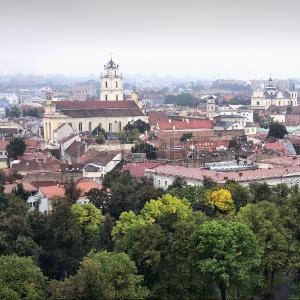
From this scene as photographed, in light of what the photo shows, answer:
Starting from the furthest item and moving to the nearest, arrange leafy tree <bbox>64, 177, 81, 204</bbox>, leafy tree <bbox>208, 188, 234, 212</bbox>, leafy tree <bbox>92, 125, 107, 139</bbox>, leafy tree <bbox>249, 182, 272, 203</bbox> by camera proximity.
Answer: leafy tree <bbox>92, 125, 107, 139</bbox> < leafy tree <bbox>64, 177, 81, 204</bbox> < leafy tree <bbox>249, 182, 272, 203</bbox> < leafy tree <bbox>208, 188, 234, 212</bbox>

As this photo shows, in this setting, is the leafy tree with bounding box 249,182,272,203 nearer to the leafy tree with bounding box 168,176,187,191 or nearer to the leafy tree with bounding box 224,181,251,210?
the leafy tree with bounding box 224,181,251,210

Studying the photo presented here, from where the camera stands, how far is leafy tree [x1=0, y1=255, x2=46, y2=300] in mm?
15617

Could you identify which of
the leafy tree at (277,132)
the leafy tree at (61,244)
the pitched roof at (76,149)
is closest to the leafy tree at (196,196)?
the leafy tree at (61,244)

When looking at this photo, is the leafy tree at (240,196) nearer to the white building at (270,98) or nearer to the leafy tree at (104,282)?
the leafy tree at (104,282)

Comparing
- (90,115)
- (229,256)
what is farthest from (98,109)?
(229,256)

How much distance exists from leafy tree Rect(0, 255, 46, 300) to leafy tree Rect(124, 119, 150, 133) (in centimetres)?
3411

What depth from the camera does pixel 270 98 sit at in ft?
275

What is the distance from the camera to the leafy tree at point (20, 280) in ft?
51.2

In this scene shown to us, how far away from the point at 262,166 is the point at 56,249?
13.9 metres

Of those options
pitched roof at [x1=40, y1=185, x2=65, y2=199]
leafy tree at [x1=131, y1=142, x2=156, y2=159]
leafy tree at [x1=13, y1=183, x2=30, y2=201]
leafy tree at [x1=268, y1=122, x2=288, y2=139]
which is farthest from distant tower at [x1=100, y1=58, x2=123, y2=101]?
leafy tree at [x1=13, y1=183, x2=30, y2=201]

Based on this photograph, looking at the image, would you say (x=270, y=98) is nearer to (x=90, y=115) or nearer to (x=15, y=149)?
(x=90, y=115)

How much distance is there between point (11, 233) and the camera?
19.9m

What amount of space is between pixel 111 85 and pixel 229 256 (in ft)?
164

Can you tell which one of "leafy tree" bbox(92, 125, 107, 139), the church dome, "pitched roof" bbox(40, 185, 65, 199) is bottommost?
"leafy tree" bbox(92, 125, 107, 139)
